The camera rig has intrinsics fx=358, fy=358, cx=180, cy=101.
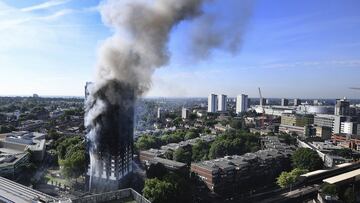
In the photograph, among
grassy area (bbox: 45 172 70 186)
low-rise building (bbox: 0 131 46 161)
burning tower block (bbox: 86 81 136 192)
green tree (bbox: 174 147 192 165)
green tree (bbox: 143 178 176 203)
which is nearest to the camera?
green tree (bbox: 143 178 176 203)

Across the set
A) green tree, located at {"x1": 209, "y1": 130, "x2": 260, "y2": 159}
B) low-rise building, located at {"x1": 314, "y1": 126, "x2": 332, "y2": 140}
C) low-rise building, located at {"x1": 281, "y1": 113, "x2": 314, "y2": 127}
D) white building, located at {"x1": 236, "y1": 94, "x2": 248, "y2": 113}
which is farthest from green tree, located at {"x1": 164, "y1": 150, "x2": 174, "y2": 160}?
white building, located at {"x1": 236, "y1": 94, "x2": 248, "y2": 113}

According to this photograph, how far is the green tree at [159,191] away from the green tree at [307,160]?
58.3ft

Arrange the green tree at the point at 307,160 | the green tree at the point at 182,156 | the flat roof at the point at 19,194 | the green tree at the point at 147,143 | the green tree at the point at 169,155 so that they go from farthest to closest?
the green tree at the point at 147,143 < the green tree at the point at 169,155 < the green tree at the point at 182,156 < the green tree at the point at 307,160 < the flat roof at the point at 19,194

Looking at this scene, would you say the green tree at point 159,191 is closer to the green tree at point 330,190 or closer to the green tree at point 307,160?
the green tree at point 330,190

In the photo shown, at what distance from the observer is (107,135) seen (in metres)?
25.3

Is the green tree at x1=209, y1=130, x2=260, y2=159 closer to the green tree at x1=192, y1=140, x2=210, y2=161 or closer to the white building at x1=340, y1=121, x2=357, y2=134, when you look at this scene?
the green tree at x1=192, y1=140, x2=210, y2=161

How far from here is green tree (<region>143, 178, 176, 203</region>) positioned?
2111 centimetres

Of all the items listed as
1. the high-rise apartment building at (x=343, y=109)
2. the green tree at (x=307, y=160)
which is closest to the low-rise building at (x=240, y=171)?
the green tree at (x=307, y=160)

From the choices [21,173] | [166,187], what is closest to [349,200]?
[166,187]

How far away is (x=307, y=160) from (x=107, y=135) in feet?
65.6

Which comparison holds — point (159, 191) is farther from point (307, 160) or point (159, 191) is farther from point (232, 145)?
point (232, 145)

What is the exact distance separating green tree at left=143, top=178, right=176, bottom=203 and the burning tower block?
4.08m

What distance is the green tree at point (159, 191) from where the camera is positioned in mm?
21109

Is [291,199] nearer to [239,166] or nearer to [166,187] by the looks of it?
[239,166]
